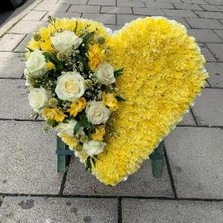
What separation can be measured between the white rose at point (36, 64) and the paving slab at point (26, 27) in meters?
4.01

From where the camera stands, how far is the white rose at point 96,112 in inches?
83.0

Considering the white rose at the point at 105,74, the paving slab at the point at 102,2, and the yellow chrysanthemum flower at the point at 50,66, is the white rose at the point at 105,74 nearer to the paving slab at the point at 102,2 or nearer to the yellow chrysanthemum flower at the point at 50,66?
the yellow chrysanthemum flower at the point at 50,66

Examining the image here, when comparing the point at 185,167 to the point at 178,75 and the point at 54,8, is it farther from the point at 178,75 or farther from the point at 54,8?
the point at 54,8

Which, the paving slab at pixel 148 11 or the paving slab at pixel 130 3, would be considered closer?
the paving slab at pixel 148 11

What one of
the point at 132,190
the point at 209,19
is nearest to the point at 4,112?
the point at 132,190

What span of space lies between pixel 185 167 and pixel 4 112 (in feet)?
6.12

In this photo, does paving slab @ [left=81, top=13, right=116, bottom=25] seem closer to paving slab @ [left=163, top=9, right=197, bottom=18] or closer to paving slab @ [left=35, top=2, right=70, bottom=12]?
paving slab @ [left=35, top=2, right=70, bottom=12]

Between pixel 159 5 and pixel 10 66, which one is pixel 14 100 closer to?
pixel 10 66

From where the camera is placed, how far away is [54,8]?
734 centimetres

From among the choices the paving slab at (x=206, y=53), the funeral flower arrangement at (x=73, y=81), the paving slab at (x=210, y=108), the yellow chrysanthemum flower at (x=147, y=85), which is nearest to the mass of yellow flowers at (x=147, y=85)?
the yellow chrysanthemum flower at (x=147, y=85)

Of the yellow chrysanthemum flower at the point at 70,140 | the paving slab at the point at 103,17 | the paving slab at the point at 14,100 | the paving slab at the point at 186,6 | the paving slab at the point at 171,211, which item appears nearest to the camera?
the yellow chrysanthemum flower at the point at 70,140

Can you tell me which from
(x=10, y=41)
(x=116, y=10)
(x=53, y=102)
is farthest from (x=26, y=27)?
(x=53, y=102)

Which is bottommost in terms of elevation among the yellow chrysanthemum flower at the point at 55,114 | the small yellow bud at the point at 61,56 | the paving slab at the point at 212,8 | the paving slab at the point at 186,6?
the paving slab at the point at 212,8

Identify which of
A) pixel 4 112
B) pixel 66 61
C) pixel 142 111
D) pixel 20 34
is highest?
pixel 66 61
